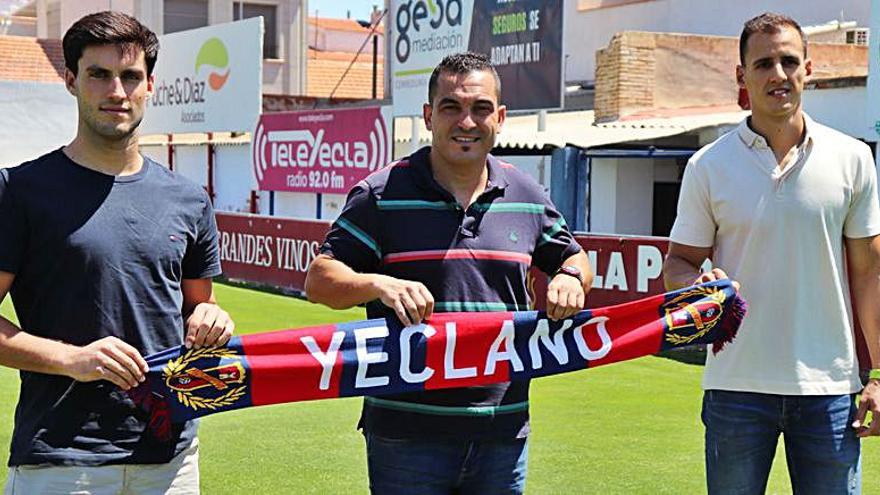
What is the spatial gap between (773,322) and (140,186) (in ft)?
6.98

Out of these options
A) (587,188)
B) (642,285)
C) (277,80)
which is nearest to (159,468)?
(642,285)

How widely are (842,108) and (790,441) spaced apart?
14.6 m

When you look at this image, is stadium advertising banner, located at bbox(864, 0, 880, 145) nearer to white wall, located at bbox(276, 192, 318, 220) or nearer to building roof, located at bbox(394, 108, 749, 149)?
building roof, located at bbox(394, 108, 749, 149)

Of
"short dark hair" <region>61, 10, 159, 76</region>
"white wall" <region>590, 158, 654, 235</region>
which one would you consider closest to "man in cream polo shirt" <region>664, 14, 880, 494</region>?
"short dark hair" <region>61, 10, 159, 76</region>

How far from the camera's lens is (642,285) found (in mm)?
13484

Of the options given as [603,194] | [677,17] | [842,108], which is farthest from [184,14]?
[842,108]

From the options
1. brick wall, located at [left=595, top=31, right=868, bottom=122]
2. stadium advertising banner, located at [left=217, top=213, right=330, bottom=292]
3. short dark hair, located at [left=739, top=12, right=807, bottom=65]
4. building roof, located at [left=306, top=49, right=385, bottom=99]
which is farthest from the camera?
building roof, located at [left=306, top=49, right=385, bottom=99]

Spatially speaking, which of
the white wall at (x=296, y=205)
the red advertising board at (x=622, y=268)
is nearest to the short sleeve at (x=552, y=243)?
the red advertising board at (x=622, y=268)

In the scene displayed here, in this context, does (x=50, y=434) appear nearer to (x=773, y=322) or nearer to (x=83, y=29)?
(x=83, y=29)

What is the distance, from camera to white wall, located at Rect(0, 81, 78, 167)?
3425 cm

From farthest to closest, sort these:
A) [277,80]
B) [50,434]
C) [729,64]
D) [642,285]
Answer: [277,80]
[729,64]
[642,285]
[50,434]

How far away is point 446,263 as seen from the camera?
374cm

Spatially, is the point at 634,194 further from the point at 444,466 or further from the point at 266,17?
→ the point at 266,17

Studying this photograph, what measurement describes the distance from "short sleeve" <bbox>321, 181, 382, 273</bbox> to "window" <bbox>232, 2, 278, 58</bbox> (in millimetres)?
47457
